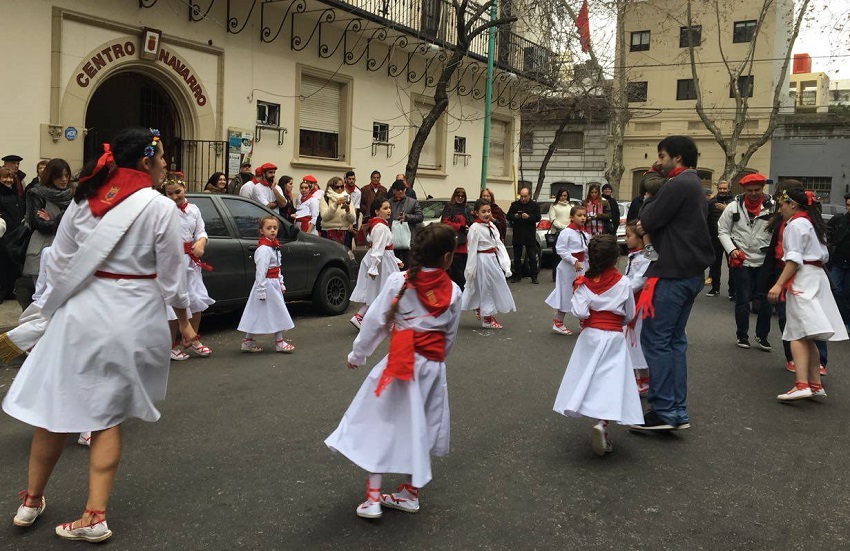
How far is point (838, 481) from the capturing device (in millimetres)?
4676

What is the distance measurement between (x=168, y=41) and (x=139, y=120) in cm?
192

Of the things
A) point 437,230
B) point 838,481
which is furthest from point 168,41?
point 838,481

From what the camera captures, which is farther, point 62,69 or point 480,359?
point 62,69

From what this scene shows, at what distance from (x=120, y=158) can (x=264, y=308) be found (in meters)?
4.28

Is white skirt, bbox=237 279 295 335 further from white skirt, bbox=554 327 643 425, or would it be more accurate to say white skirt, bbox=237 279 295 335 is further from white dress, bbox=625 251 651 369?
white skirt, bbox=554 327 643 425

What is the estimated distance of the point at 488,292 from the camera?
9.84 metres

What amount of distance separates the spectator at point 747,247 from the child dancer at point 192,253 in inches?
220

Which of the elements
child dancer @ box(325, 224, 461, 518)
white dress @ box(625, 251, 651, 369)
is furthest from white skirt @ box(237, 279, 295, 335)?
child dancer @ box(325, 224, 461, 518)

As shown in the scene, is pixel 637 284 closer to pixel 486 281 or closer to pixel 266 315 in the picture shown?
pixel 266 315

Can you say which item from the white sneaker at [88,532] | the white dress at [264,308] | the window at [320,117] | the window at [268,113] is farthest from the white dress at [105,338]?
the window at [320,117]

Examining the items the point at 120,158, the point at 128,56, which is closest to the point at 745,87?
the point at 128,56

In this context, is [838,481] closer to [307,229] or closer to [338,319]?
[338,319]

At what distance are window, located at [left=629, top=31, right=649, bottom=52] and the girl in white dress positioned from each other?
41.1 meters

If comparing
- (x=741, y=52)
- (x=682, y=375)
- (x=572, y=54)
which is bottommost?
(x=682, y=375)
